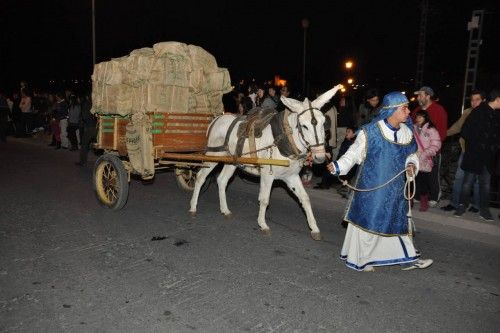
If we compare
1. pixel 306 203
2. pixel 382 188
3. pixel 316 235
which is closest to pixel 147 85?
pixel 306 203

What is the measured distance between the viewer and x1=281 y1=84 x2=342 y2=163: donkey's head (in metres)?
5.30

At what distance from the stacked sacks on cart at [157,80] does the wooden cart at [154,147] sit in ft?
0.72

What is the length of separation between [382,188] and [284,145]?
1.58 metres

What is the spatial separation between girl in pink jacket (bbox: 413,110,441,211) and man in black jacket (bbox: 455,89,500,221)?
0.50 metres

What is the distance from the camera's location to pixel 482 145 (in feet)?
22.9

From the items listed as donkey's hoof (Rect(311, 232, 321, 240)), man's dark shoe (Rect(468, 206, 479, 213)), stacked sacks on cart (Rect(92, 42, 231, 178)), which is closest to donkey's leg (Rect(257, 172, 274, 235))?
donkey's hoof (Rect(311, 232, 321, 240))

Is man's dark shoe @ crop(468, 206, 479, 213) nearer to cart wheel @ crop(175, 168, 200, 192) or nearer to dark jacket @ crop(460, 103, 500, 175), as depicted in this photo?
dark jacket @ crop(460, 103, 500, 175)

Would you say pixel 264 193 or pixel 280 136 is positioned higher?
pixel 280 136

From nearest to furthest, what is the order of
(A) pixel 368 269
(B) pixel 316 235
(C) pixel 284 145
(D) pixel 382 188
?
(D) pixel 382 188, (A) pixel 368 269, (C) pixel 284 145, (B) pixel 316 235

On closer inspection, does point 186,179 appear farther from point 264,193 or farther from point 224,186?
point 264,193

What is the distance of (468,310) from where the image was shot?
4105 millimetres

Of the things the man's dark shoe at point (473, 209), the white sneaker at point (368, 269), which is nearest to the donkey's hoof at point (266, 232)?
the white sneaker at point (368, 269)

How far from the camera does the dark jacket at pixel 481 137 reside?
695 cm

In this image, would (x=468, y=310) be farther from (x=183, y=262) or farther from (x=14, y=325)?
(x=14, y=325)
